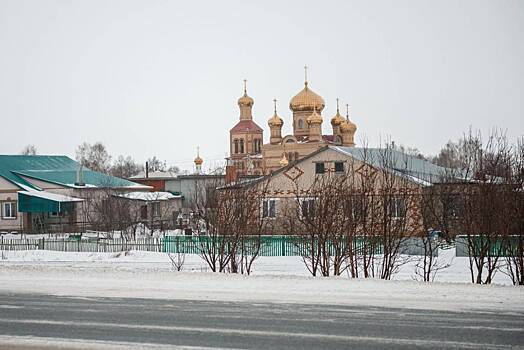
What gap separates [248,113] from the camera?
320ft

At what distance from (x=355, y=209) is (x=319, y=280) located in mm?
4285

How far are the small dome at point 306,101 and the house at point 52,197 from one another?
25350 mm

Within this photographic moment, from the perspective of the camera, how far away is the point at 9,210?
183 feet

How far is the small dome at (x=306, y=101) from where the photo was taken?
269 ft

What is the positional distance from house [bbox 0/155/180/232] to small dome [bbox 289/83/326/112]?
2535cm

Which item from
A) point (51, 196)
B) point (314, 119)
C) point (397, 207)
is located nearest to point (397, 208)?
point (397, 207)

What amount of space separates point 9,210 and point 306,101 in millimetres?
36755

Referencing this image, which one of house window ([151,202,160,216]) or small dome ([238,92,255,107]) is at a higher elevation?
small dome ([238,92,255,107])

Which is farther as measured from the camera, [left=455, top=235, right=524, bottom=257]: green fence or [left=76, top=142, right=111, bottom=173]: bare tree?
[left=76, top=142, right=111, bottom=173]: bare tree

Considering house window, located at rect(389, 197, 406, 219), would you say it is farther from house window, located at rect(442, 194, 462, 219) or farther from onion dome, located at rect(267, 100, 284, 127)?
onion dome, located at rect(267, 100, 284, 127)

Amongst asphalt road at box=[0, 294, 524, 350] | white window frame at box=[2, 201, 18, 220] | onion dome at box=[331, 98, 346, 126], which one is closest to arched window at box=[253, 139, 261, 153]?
onion dome at box=[331, 98, 346, 126]

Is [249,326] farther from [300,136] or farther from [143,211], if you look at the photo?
[300,136]

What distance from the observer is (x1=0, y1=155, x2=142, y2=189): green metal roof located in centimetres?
5912

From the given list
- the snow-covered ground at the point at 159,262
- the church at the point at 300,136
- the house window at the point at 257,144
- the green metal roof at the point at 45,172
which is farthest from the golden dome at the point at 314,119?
the snow-covered ground at the point at 159,262
